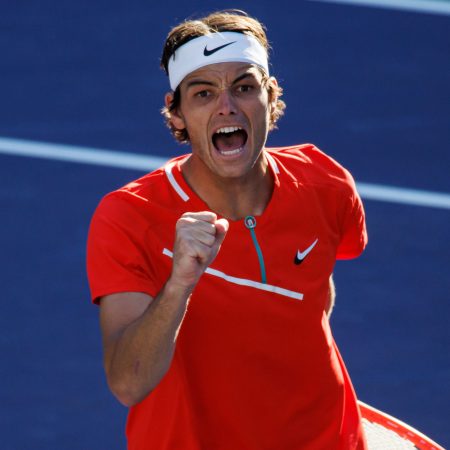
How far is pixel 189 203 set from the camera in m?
4.85

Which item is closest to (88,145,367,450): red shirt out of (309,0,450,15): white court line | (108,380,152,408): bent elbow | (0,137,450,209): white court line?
(108,380,152,408): bent elbow

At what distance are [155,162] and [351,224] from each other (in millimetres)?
3677

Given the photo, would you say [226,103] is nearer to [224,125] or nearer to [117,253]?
[224,125]

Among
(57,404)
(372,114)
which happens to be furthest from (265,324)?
(372,114)

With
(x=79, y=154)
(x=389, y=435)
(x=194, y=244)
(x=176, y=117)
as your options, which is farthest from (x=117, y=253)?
(x=79, y=154)

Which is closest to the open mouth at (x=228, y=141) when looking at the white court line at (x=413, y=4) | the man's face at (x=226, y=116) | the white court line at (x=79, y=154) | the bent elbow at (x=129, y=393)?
the man's face at (x=226, y=116)

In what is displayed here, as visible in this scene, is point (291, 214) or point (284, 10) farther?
point (284, 10)

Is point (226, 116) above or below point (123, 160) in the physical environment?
above

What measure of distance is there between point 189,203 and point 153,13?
18.4ft

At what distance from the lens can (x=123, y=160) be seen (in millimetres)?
8828

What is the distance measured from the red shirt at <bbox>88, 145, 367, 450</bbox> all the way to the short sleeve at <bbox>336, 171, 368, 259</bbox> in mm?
160

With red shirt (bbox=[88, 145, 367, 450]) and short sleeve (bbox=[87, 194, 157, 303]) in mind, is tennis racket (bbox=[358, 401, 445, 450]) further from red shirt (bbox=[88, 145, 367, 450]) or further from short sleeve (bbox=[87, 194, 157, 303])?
short sleeve (bbox=[87, 194, 157, 303])

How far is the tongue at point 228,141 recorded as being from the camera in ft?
16.0

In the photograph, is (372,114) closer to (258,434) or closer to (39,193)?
(39,193)
